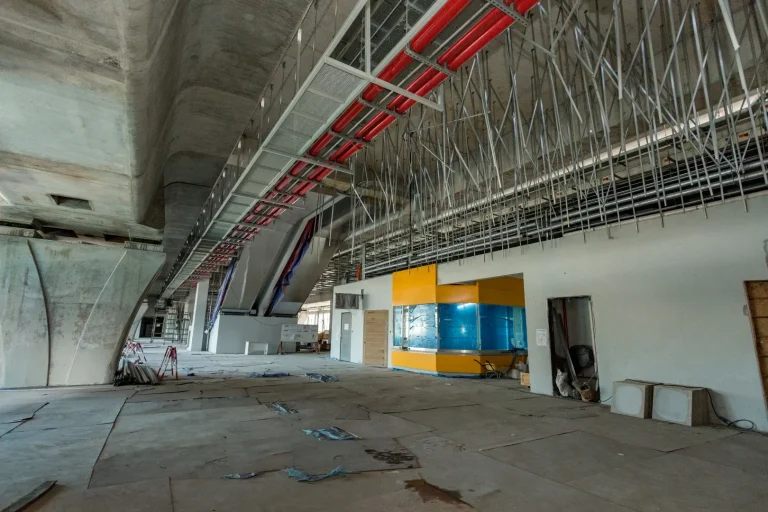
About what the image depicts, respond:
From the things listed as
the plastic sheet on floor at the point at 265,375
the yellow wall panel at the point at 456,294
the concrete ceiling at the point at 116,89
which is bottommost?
the plastic sheet on floor at the point at 265,375

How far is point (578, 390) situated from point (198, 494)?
6.70 meters

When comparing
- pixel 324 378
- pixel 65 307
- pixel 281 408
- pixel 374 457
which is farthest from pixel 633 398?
pixel 65 307

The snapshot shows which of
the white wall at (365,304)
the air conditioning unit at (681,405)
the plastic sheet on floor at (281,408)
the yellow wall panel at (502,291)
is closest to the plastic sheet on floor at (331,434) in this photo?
the plastic sheet on floor at (281,408)

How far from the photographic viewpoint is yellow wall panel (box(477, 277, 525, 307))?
1036 cm

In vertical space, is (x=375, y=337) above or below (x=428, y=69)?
below

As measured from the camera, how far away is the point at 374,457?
12.0 feet

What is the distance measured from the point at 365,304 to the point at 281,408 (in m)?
7.81

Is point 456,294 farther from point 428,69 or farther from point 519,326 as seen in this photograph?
point 428,69

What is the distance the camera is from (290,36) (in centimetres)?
429

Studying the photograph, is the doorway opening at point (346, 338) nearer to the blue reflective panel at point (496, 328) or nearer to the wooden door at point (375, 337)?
the wooden door at point (375, 337)

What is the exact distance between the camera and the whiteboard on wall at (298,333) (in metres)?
19.1

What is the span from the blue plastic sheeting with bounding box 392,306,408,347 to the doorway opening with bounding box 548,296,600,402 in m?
4.92

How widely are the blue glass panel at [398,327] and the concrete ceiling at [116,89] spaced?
699cm

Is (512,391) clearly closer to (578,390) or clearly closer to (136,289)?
(578,390)
